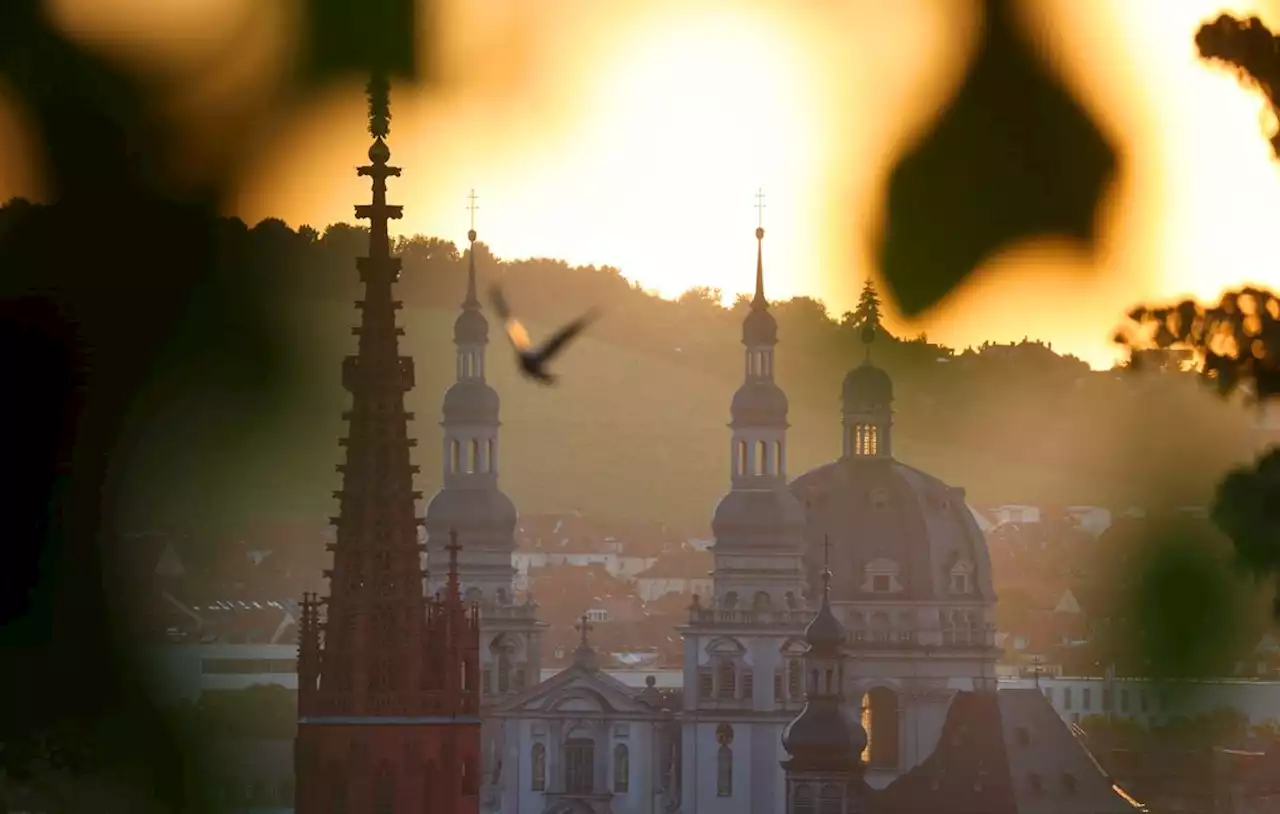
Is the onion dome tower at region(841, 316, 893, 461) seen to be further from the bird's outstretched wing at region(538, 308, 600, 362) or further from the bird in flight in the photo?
the bird's outstretched wing at region(538, 308, 600, 362)

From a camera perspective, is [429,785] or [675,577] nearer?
[429,785]

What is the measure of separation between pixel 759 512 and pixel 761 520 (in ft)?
0.86

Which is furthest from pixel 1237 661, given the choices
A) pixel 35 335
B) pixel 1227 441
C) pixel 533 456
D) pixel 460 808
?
pixel 533 456

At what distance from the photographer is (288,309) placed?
35938 mm

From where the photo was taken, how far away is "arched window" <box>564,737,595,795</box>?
139 metres

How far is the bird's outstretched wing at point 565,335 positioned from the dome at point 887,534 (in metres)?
105

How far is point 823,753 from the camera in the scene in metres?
115

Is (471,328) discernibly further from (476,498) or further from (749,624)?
(749,624)

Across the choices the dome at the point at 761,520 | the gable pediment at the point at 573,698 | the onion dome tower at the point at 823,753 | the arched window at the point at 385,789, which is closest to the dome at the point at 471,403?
the dome at the point at 761,520

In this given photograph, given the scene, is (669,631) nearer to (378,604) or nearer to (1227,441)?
(378,604)

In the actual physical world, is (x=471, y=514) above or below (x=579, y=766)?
above

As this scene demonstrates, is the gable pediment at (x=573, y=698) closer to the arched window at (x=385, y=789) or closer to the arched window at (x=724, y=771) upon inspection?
the arched window at (x=724, y=771)

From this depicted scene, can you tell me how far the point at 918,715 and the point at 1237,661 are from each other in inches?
2437

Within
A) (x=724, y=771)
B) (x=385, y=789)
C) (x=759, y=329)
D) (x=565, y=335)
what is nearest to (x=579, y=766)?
(x=724, y=771)
